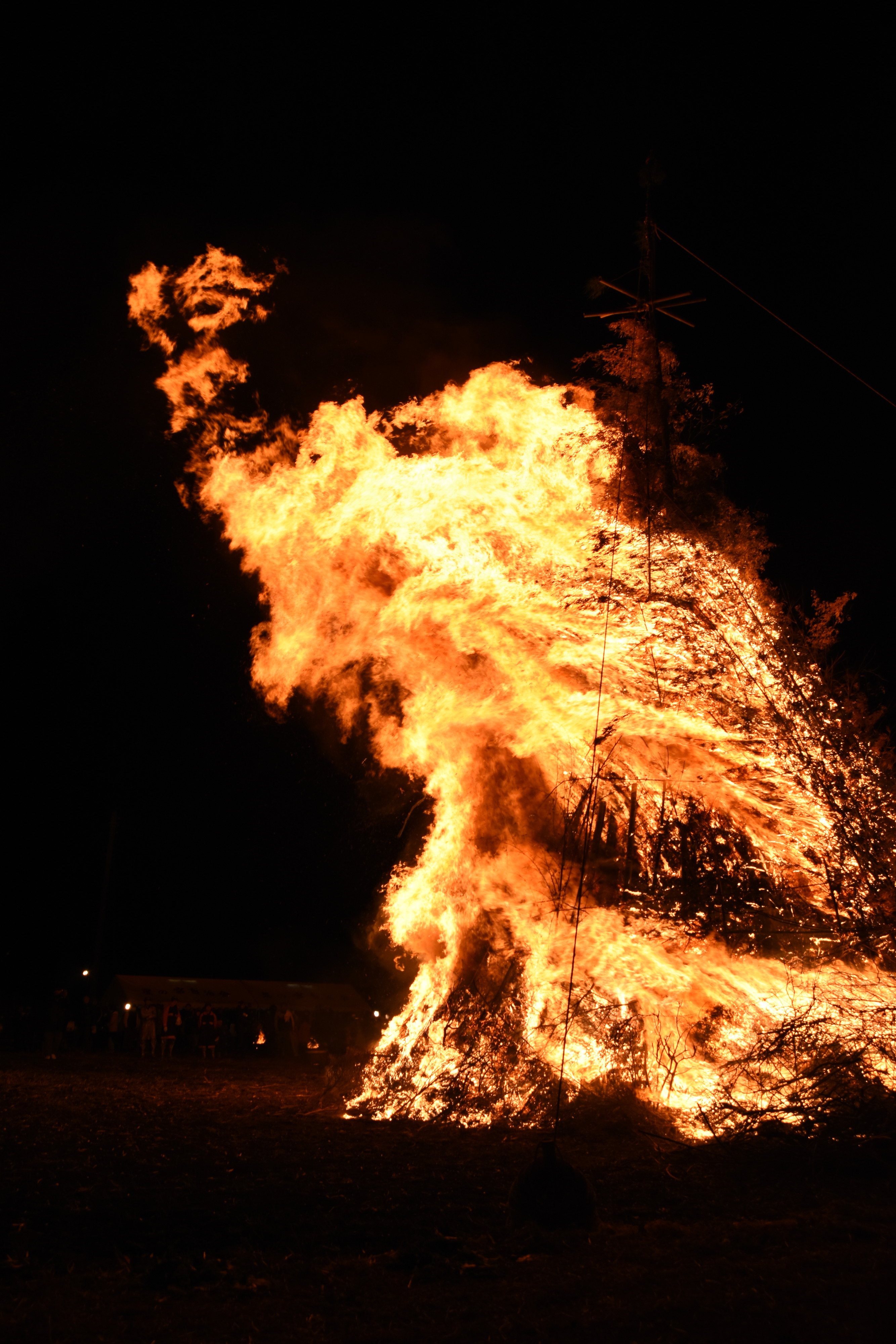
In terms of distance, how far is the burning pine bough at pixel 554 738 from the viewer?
8656mm

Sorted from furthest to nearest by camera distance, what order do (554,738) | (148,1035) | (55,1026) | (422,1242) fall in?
(148,1035) < (55,1026) < (554,738) < (422,1242)

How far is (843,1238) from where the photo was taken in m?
5.25

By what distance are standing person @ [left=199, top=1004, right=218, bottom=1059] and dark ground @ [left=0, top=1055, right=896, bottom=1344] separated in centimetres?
1174

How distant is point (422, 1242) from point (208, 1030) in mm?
16226

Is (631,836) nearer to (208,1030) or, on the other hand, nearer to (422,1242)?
(422,1242)

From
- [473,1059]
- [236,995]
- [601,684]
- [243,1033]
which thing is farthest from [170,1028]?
[601,684]

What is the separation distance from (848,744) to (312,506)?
660cm

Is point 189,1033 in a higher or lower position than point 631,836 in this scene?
lower

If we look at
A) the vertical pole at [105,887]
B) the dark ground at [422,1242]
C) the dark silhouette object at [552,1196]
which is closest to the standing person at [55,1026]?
the vertical pole at [105,887]

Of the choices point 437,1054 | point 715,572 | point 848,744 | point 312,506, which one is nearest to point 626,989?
point 437,1054

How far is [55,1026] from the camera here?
56.0ft

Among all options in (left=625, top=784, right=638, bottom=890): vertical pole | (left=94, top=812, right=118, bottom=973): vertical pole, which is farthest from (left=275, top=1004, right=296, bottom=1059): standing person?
(left=625, top=784, right=638, bottom=890): vertical pole

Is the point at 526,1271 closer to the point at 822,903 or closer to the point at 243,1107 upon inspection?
the point at 822,903

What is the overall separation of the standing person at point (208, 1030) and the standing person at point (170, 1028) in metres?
0.51
